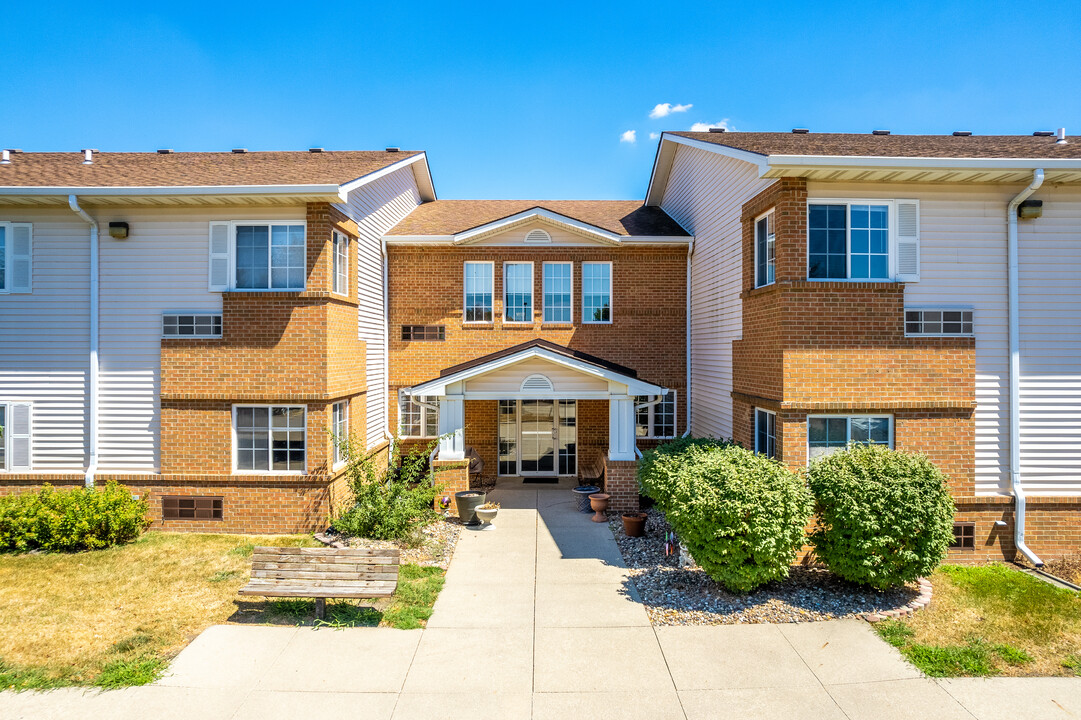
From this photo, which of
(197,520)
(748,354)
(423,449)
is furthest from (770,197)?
(197,520)

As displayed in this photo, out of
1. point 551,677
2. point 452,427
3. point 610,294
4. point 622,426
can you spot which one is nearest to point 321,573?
point 551,677

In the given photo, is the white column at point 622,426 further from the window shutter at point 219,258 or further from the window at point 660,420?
the window shutter at point 219,258

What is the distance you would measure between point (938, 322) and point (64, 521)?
1540 cm

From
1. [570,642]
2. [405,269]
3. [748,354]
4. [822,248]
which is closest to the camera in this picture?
[570,642]

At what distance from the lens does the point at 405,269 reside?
14141mm

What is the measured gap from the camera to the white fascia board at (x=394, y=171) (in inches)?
403

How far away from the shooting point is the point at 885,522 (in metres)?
7.37

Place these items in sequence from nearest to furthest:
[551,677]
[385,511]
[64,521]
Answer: [551,677] → [64,521] → [385,511]

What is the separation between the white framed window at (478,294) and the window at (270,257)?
4.65 m

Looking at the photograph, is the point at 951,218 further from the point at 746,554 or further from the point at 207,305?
the point at 207,305

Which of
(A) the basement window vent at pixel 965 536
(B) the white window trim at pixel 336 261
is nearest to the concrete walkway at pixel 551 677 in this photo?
(A) the basement window vent at pixel 965 536

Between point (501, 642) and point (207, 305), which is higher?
point (207, 305)

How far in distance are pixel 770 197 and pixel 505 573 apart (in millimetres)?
7642

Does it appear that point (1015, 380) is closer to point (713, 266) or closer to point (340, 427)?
point (713, 266)
